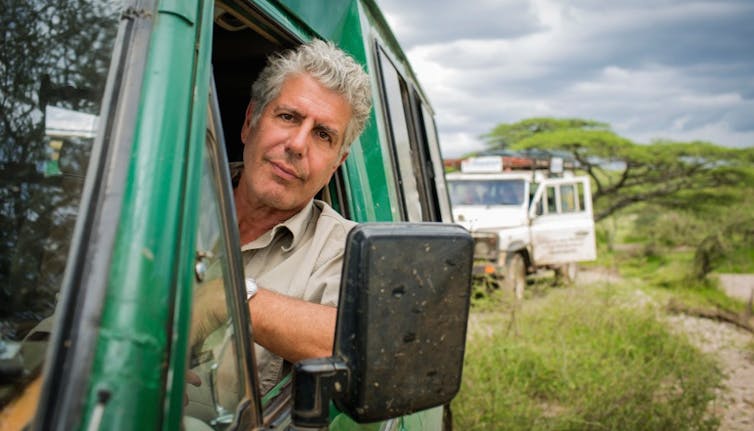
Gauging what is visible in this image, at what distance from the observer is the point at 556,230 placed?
11.0 m

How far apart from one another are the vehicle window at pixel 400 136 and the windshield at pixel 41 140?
142cm

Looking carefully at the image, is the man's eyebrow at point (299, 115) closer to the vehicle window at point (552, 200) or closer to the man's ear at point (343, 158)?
the man's ear at point (343, 158)

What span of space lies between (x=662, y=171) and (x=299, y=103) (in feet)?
70.4

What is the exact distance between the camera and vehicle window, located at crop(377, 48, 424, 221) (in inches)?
95.2

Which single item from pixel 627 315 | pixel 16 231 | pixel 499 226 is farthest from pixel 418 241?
pixel 499 226

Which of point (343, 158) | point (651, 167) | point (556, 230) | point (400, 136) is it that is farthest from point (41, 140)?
point (651, 167)

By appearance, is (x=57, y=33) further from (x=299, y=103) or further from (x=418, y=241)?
(x=299, y=103)


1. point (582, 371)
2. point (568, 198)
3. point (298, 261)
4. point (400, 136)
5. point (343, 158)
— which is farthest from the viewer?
point (568, 198)

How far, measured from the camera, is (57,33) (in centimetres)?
100

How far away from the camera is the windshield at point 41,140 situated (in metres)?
0.88

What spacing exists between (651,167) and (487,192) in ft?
39.0

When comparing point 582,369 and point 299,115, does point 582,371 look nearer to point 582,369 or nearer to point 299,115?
point 582,369

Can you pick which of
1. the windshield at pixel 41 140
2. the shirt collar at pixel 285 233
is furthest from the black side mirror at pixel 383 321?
the shirt collar at pixel 285 233

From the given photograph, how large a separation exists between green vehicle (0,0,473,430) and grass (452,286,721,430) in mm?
3501
